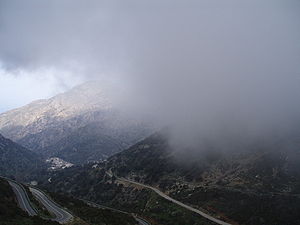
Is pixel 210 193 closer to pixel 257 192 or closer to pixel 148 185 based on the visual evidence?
pixel 257 192

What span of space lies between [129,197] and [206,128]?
250 feet

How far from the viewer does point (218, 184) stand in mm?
119188

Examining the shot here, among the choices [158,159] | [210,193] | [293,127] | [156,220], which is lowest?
[156,220]

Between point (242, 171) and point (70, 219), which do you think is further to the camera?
point (242, 171)

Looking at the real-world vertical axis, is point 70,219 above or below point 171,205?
below

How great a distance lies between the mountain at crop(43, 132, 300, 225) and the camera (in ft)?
293

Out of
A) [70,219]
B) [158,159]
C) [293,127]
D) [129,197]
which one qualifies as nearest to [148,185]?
[129,197]

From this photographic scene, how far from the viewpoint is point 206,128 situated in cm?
19612

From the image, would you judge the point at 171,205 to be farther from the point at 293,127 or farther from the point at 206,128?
the point at 206,128

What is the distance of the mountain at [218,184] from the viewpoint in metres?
→ 89.4

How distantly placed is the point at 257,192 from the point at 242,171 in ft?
69.6

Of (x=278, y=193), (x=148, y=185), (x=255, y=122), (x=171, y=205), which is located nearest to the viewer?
(x=278, y=193)

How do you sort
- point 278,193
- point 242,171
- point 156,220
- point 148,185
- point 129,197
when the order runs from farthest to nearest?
point 148,185
point 129,197
point 242,171
point 156,220
point 278,193

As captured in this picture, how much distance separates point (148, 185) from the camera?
150 meters
